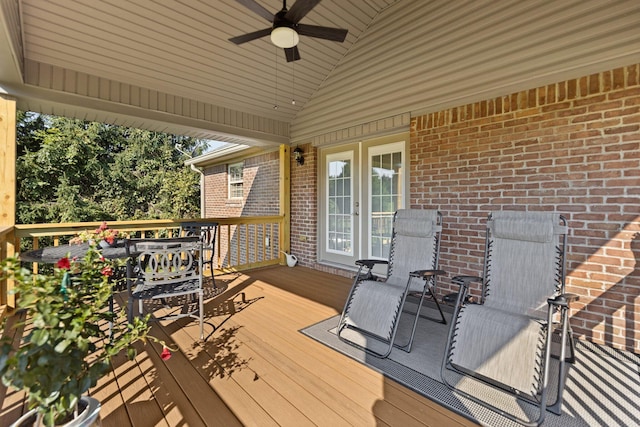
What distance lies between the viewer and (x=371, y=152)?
15.7 ft

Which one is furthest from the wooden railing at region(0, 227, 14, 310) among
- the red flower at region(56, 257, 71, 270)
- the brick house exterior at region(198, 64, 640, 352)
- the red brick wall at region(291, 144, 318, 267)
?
the brick house exterior at region(198, 64, 640, 352)

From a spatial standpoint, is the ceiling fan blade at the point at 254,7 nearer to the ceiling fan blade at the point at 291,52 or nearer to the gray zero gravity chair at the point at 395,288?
the ceiling fan blade at the point at 291,52

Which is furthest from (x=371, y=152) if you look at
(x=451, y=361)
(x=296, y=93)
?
(x=451, y=361)

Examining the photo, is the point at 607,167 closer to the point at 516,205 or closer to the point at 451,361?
the point at 516,205

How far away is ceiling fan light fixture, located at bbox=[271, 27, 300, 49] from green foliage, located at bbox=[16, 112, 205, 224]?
11040 mm

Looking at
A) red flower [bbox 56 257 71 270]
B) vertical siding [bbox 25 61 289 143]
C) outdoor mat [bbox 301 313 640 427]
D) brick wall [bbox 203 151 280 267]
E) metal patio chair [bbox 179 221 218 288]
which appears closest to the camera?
red flower [bbox 56 257 71 270]

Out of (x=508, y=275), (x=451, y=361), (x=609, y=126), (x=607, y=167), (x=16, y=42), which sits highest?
(x=16, y=42)

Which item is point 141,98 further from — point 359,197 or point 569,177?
point 569,177

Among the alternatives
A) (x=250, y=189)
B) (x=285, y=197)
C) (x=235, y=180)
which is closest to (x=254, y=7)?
(x=285, y=197)

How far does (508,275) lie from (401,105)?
105 inches

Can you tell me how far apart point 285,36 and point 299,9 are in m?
0.30

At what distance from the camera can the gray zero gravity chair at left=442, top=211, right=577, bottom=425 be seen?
1811 millimetres

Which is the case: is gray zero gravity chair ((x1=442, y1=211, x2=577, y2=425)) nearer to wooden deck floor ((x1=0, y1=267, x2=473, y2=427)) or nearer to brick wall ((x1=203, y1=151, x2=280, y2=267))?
wooden deck floor ((x1=0, y1=267, x2=473, y2=427))

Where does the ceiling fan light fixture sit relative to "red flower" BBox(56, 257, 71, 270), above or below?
above
